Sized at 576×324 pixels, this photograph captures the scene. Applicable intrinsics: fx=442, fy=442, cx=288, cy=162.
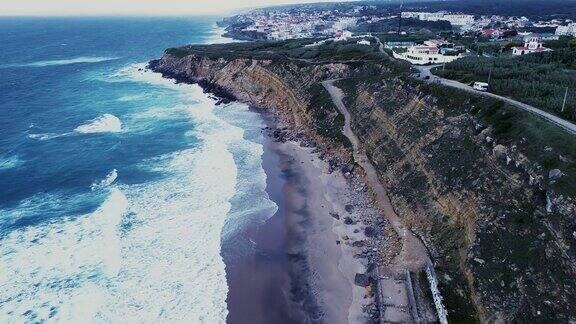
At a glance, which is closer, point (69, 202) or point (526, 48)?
point (69, 202)

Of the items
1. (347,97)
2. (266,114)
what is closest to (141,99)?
(266,114)

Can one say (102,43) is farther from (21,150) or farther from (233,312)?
(233,312)

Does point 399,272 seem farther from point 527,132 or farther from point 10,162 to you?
point 10,162

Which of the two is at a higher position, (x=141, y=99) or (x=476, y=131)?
(x=476, y=131)

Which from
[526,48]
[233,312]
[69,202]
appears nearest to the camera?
[233,312]

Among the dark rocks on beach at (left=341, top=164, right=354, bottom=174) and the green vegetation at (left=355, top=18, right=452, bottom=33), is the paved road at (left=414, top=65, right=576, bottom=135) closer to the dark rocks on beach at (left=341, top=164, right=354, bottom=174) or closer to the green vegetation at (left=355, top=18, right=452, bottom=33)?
the dark rocks on beach at (left=341, top=164, right=354, bottom=174)

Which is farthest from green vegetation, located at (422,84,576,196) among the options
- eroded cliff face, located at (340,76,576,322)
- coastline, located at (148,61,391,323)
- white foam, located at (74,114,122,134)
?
→ white foam, located at (74,114,122,134)

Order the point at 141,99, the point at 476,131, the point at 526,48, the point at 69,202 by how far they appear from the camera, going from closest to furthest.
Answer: the point at 476,131, the point at 69,202, the point at 526,48, the point at 141,99
